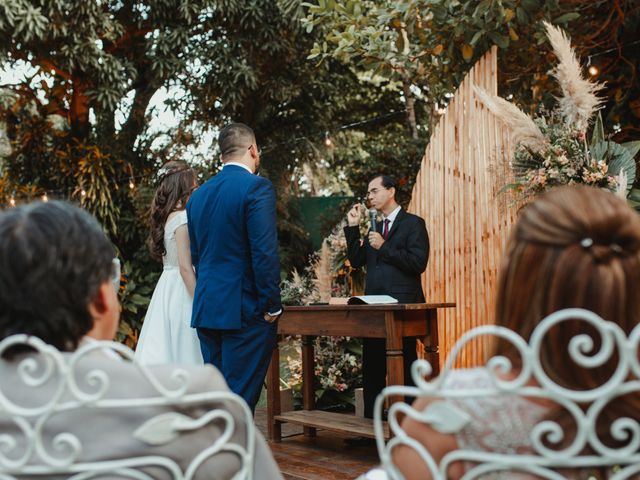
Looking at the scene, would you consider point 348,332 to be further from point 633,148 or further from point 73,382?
point 73,382

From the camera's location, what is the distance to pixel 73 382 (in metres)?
1.15

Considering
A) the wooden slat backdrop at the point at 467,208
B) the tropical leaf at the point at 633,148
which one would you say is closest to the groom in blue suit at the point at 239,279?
the tropical leaf at the point at 633,148

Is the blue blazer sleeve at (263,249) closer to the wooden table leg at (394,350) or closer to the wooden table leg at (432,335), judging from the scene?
the wooden table leg at (394,350)

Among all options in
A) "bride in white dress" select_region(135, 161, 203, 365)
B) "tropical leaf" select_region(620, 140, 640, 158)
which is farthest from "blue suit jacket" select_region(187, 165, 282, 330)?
"tropical leaf" select_region(620, 140, 640, 158)

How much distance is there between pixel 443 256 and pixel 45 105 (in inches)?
281

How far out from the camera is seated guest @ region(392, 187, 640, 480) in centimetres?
111

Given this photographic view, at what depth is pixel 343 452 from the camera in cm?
480

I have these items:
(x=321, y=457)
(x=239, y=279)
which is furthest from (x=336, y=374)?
(x=239, y=279)

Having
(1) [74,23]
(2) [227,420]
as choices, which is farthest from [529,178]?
(1) [74,23]

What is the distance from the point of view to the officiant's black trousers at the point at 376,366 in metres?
5.06

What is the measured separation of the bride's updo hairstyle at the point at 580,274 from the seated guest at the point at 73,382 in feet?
1.68

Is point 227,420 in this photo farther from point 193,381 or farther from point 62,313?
point 62,313

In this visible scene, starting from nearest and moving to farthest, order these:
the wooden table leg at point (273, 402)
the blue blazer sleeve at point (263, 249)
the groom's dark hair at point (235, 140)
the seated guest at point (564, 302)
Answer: the seated guest at point (564, 302), the blue blazer sleeve at point (263, 249), the groom's dark hair at point (235, 140), the wooden table leg at point (273, 402)

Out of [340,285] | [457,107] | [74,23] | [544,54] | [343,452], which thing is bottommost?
[343,452]
